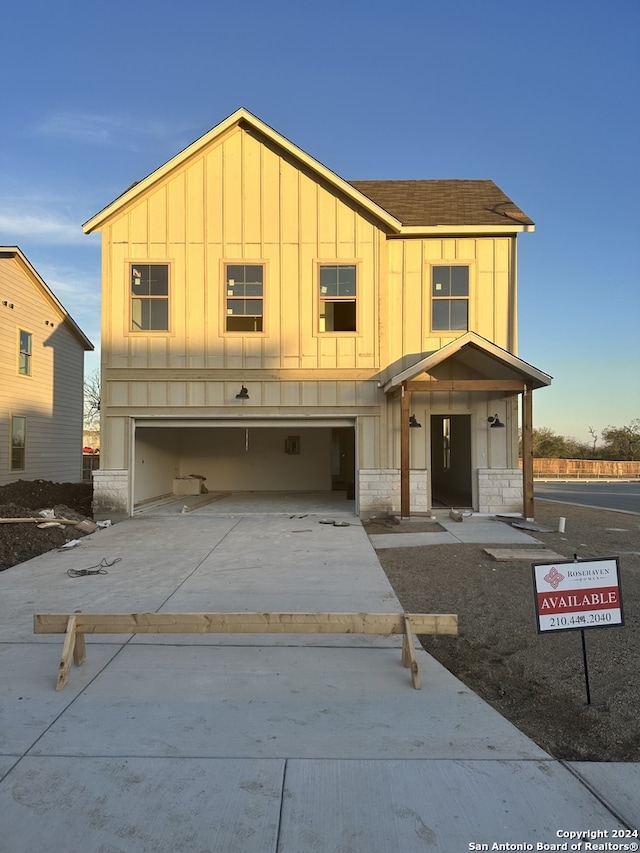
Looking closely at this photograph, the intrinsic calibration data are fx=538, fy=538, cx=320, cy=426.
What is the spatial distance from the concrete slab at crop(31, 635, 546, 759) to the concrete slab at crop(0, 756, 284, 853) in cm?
14

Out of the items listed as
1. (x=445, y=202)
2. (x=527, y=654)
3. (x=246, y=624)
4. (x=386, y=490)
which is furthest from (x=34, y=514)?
(x=445, y=202)

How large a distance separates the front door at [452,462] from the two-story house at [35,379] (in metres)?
13.5

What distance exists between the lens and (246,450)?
19.2m

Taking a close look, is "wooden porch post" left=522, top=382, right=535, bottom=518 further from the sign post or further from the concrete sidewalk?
the sign post

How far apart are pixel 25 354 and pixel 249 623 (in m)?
17.7

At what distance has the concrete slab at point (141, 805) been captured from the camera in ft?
8.08

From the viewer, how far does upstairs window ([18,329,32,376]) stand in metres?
18.1

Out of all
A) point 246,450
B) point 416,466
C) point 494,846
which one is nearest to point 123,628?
point 494,846

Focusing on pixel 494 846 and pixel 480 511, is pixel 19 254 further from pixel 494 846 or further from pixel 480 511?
pixel 494 846

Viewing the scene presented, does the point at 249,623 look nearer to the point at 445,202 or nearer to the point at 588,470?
the point at 445,202

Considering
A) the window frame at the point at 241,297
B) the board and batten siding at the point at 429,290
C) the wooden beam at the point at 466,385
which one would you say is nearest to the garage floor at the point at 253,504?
the wooden beam at the point at 466,385

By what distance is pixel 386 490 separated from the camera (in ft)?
41.4

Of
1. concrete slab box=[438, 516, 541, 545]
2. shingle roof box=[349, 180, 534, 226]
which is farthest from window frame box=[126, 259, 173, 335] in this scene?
concrete slab box=[438, 516, 541, 545]

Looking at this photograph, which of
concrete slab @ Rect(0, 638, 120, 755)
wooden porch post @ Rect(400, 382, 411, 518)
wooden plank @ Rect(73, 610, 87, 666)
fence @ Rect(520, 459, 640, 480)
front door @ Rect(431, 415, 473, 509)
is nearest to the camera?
concrete slab @ Rect(0, 638, 120, 755)
